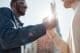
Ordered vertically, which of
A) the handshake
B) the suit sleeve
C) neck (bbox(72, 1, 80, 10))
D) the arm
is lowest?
the arm

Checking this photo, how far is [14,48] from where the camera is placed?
106 centimetres

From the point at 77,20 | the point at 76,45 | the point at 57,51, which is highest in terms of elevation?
the point at 77,20

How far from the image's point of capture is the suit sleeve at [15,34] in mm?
960

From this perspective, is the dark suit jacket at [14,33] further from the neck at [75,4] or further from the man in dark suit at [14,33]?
the neck at [75,4]

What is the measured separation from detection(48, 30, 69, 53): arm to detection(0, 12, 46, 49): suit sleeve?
16 centimetres

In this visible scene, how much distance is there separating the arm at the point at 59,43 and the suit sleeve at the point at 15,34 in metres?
0.16

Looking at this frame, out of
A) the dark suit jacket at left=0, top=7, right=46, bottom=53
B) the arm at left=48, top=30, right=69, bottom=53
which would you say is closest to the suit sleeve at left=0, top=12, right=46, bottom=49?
the dark suit jacket at left=0, top=7, right=46, bottom=53

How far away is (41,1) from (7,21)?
3.09ft

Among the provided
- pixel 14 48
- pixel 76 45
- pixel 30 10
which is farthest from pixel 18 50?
pixel 30 10

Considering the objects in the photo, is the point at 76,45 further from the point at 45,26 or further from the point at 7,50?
the point at 7,50

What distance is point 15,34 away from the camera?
961 millimetres

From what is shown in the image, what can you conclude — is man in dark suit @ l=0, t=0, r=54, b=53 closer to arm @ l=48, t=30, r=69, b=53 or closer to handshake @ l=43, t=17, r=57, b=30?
handshake @ l=43, t=17, r=57, b=30

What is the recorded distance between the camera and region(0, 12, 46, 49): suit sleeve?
960 millimetres

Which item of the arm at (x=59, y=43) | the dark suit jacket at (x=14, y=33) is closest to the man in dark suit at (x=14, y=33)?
the dark suit jacket at (x=14, y=33)
